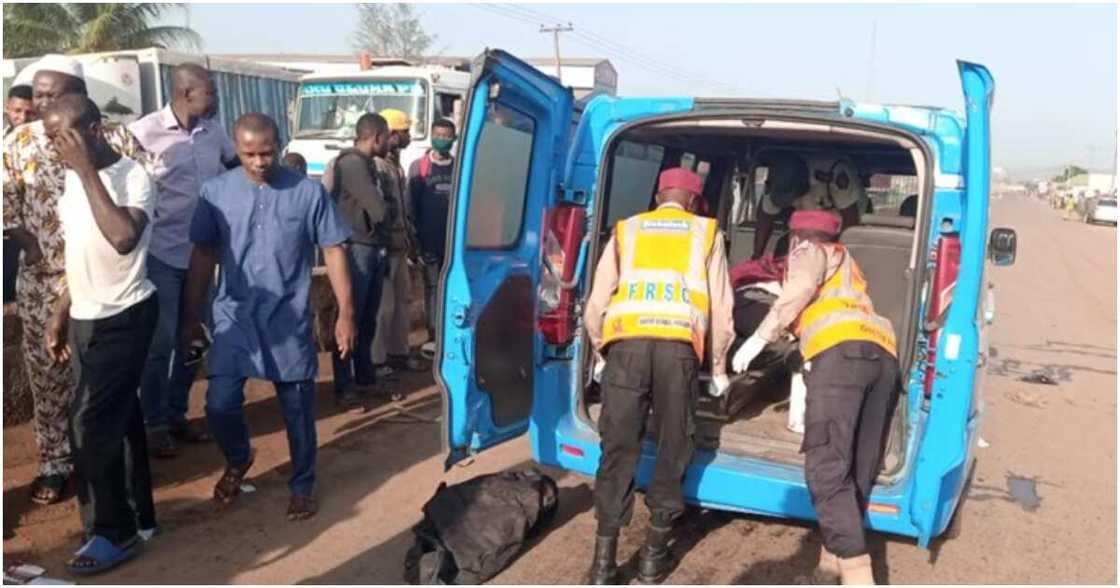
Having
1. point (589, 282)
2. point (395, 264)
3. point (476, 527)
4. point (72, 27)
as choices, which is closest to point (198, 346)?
point (476, 527)

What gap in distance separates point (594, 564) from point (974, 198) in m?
1.95

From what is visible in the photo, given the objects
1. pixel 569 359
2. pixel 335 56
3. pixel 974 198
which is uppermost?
pixel 335 56

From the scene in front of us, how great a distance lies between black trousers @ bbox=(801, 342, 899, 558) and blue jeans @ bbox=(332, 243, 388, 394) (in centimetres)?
318

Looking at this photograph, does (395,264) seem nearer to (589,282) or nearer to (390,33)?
(589,282)

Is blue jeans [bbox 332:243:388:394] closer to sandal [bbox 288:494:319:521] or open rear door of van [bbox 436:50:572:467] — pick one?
sandal [bbox 288:494:319:521]

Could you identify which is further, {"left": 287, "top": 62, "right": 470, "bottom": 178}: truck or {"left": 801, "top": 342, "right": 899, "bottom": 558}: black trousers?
{"left": 287, "top": 62, "right": 470, "bottom": 178}: truck

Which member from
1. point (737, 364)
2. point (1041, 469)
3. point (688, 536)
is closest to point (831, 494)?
point (737, 364)

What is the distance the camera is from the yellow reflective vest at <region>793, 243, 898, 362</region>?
354cm

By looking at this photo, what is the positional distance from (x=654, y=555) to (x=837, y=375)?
3.26ft

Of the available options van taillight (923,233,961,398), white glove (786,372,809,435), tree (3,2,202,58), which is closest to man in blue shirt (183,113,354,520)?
white glove (786,372,809,435)

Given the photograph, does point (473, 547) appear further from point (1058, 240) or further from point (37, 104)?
point (1058, 240)

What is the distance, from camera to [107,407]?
356 centimetres

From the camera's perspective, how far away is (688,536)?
4.25m

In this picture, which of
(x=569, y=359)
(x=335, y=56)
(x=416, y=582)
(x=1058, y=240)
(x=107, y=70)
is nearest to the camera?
(x=416, y=582)
